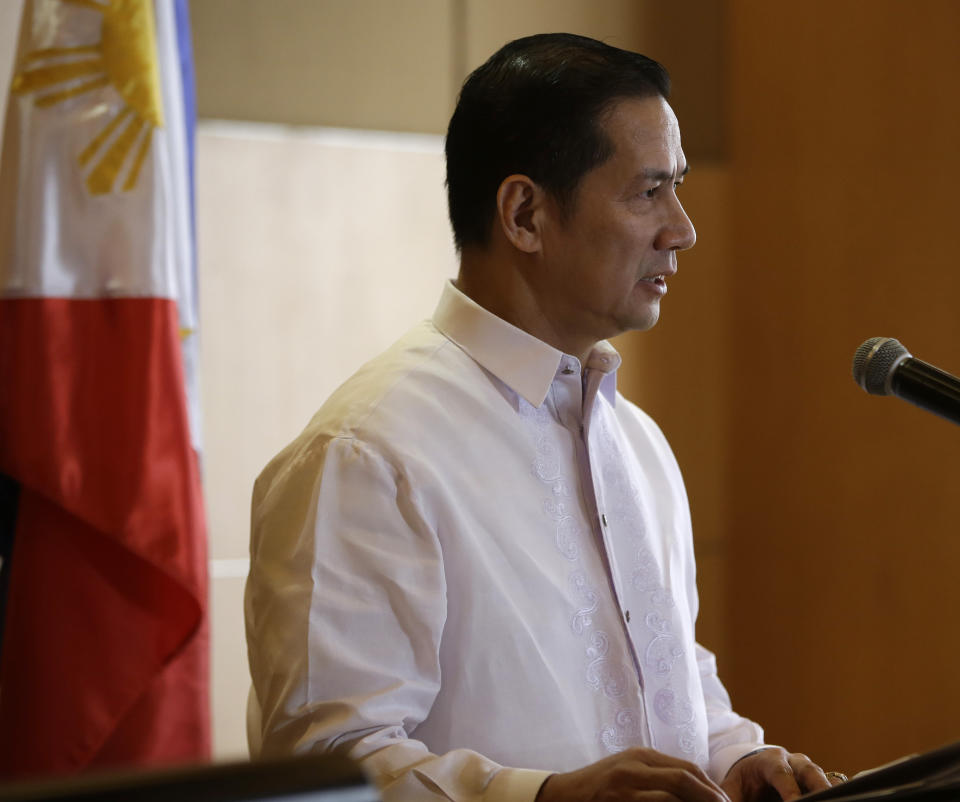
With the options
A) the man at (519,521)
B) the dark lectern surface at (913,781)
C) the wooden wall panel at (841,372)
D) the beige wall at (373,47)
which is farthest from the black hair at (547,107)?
the wooden wall panel at (841,372)

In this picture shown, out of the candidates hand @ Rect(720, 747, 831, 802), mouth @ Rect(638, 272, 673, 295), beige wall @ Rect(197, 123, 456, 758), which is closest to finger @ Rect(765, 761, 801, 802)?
hand @ Rect(720, 747, 831, 802)

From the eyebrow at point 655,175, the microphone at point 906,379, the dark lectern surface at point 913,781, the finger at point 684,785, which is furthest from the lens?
the eyebrow at point 655,175

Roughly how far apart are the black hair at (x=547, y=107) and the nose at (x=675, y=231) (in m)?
0.13

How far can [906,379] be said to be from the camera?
1066 millimetres

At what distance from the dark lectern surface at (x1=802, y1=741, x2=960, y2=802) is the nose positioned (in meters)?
0.96

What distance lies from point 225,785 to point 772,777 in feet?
4.04

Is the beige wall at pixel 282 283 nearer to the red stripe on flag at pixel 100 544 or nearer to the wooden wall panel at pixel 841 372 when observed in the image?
the red stripe on flag at pixel 100 544

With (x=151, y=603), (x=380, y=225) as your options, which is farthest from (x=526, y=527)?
(x=380, y=225)

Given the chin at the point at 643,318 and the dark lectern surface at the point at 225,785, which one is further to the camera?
the chin at the point at 643,318

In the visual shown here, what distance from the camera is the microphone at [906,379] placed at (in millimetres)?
1030

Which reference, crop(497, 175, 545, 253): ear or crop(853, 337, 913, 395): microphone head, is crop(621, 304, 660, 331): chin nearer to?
crop(497, 175, 545, 253): ear

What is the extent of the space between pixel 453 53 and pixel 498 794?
2479mm

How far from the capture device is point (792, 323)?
3.52 meters

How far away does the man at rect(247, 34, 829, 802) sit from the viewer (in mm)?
1391
